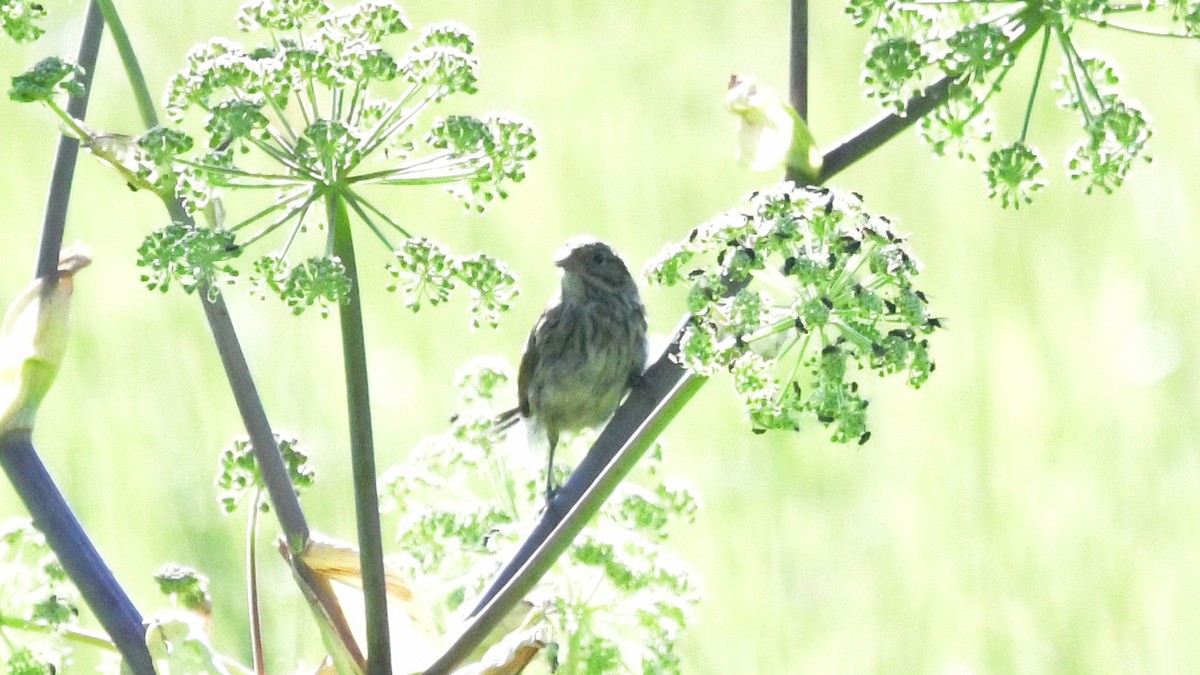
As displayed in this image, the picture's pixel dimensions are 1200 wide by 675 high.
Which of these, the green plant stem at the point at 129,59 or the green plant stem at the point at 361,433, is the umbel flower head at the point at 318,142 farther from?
the green plant stem at the point at 129,59

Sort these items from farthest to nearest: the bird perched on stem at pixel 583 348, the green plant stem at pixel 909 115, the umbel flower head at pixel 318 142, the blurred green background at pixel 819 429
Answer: the blurred green background at pixel 819 429
the bird perched on stem at pixel 583 348
the green plant stem at pixel 909 115
the umbel flower head at pixel 318 142

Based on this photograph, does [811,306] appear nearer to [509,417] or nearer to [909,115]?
[909,115]

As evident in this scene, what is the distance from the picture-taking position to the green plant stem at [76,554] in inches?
90.7

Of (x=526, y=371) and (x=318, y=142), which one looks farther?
(x=526, y=371)

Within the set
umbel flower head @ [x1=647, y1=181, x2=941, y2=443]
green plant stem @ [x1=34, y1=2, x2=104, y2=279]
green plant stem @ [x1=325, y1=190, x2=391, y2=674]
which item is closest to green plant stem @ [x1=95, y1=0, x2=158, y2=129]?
green plant stem @ [x1=34, y1=2, x2=104, y2=279]

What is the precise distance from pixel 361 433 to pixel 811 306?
59 cm

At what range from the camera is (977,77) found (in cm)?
204

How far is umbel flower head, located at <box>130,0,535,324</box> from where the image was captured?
1921 mm

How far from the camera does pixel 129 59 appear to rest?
219 centimetres

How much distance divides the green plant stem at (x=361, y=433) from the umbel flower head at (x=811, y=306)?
1.34 ft

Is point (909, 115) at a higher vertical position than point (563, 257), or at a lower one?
lower

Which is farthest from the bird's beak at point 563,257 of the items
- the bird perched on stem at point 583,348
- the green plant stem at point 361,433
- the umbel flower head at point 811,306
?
the umbel flower head at point 811,306

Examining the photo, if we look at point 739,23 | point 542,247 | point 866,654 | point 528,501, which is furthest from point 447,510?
point 739,23

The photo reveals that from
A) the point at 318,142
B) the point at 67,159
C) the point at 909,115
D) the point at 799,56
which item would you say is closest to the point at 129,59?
the point at 67,159
